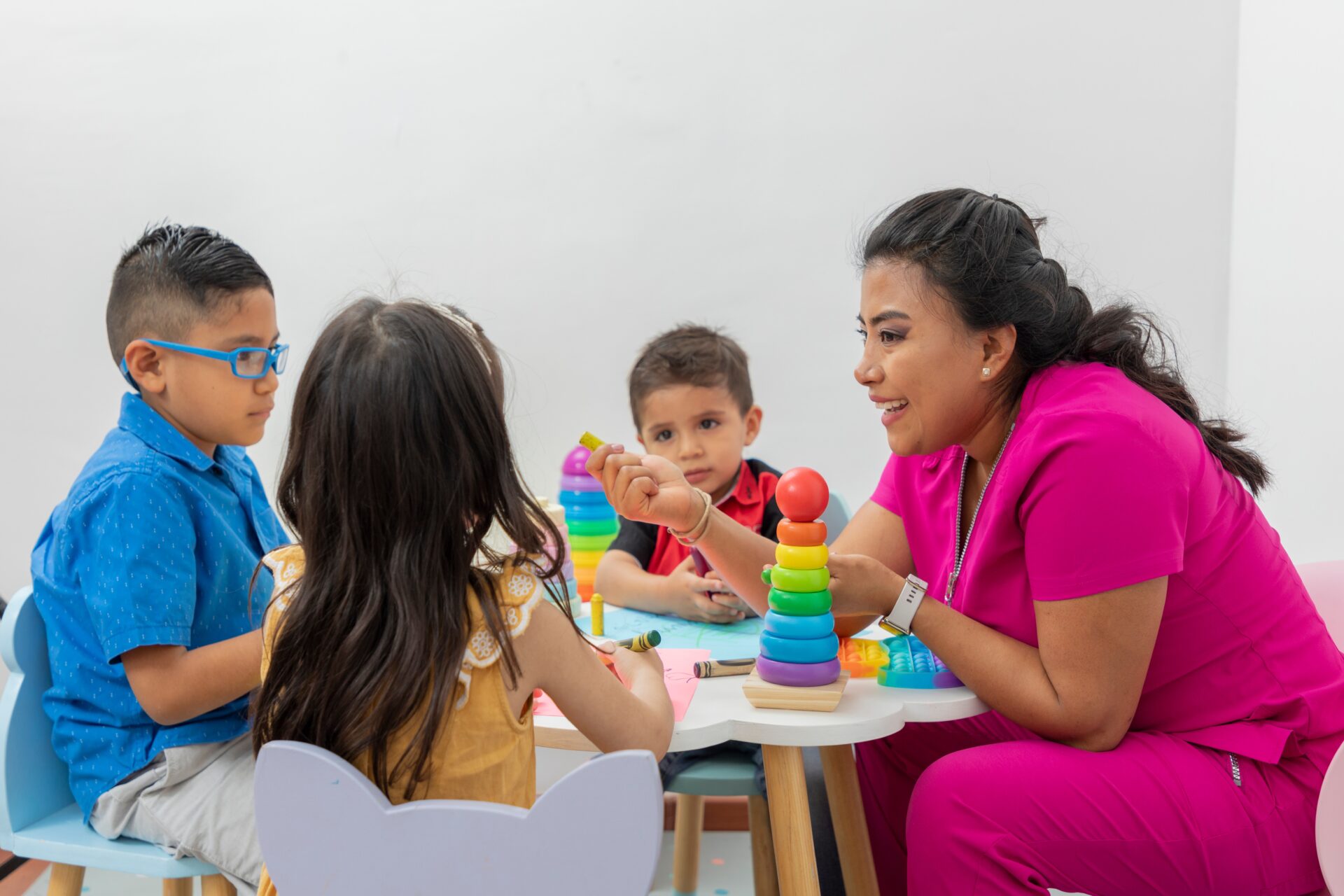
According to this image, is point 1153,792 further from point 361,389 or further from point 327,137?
point 327,137

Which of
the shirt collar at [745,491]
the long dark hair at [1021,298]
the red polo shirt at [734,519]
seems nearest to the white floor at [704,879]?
the red polo shirt at [734,519]

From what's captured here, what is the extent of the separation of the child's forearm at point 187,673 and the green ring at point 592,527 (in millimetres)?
1191

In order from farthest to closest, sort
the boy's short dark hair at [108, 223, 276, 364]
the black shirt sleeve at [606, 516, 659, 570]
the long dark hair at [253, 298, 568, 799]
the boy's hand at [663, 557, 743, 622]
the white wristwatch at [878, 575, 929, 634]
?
the black shirt sleeve at [606, 516, 659, 570], the boy's hand at [663, 557, 743, 622], the boy's short dark hair at [108, 223, 276, 364], the white wristwatch at [878, 575, 929, 634], the long dark hair at [253, 298, 568, 799]

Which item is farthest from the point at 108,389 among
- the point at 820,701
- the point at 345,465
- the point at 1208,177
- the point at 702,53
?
the point at 1208,177

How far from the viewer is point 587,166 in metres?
2.97

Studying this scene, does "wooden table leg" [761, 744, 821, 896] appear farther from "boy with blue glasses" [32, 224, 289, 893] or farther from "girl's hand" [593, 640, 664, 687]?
"boy with blue glasses" [32, 224, 289, 893]

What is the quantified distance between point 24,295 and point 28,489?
1.83 feet

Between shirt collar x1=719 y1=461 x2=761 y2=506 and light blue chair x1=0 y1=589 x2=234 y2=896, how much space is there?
1224 mm

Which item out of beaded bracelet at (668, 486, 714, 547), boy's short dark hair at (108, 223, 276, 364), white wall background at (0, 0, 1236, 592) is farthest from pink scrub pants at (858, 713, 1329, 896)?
white wall background at (0, 0, 1236, 592)

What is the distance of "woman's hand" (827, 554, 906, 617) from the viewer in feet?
4.86

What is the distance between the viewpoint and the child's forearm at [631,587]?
1.99 metres

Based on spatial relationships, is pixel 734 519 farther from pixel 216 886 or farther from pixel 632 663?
pixel 216 886

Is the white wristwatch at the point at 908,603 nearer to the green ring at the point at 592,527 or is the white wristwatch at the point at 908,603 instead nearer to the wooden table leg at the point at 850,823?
the wooden table leg at the point at 850,823

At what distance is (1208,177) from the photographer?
2797 millimetres
